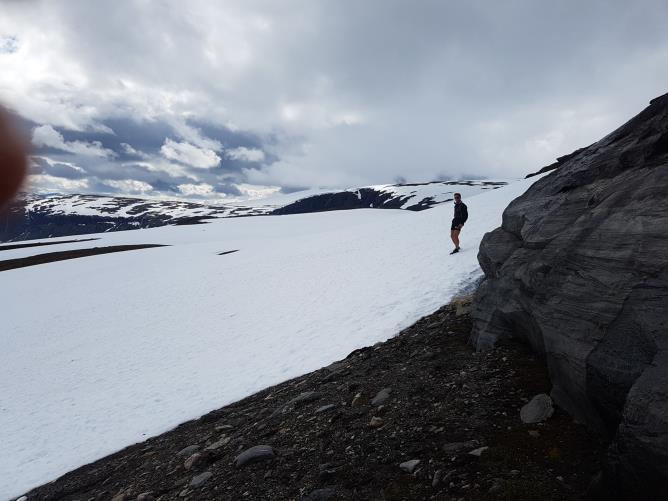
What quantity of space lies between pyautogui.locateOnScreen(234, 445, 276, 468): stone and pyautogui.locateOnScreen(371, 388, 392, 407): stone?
194 centimetres

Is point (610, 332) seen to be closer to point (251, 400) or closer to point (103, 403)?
point (251, 400)

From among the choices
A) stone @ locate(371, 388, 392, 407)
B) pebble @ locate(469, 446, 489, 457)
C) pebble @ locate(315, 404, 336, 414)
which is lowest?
pebble @ locate(315, 404, 336, 414)

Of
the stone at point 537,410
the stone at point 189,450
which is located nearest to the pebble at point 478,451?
the stone at point 537,410

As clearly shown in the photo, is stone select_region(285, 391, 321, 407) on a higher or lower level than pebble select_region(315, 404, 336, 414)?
lower

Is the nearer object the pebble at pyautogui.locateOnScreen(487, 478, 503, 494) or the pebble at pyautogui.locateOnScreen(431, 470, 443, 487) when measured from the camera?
the pebble at pyautogui.locateOnScreen(487, 478, 503, 494)

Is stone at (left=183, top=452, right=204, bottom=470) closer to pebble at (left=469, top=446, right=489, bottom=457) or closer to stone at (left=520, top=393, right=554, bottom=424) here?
pebble at (left=469, top=446, right=489, bottom=457)

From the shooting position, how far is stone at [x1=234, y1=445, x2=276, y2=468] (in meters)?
6.61

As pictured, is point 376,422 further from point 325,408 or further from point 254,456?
point 254,456

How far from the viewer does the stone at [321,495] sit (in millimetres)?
5051

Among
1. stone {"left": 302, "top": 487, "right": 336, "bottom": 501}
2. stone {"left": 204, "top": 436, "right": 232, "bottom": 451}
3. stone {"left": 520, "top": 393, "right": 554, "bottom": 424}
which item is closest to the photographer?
stone {"left": 302, "top": 487, "right": 336, "bottom": 501}

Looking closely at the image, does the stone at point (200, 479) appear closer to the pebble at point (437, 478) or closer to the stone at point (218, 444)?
the stone at point (218, 444)

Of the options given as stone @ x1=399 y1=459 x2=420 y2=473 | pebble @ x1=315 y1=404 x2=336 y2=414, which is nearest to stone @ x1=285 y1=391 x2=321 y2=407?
pebble @ x1=315 y1=404 x2=336 y2=414

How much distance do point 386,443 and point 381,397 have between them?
5.09 ft

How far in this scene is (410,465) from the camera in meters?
5.14
